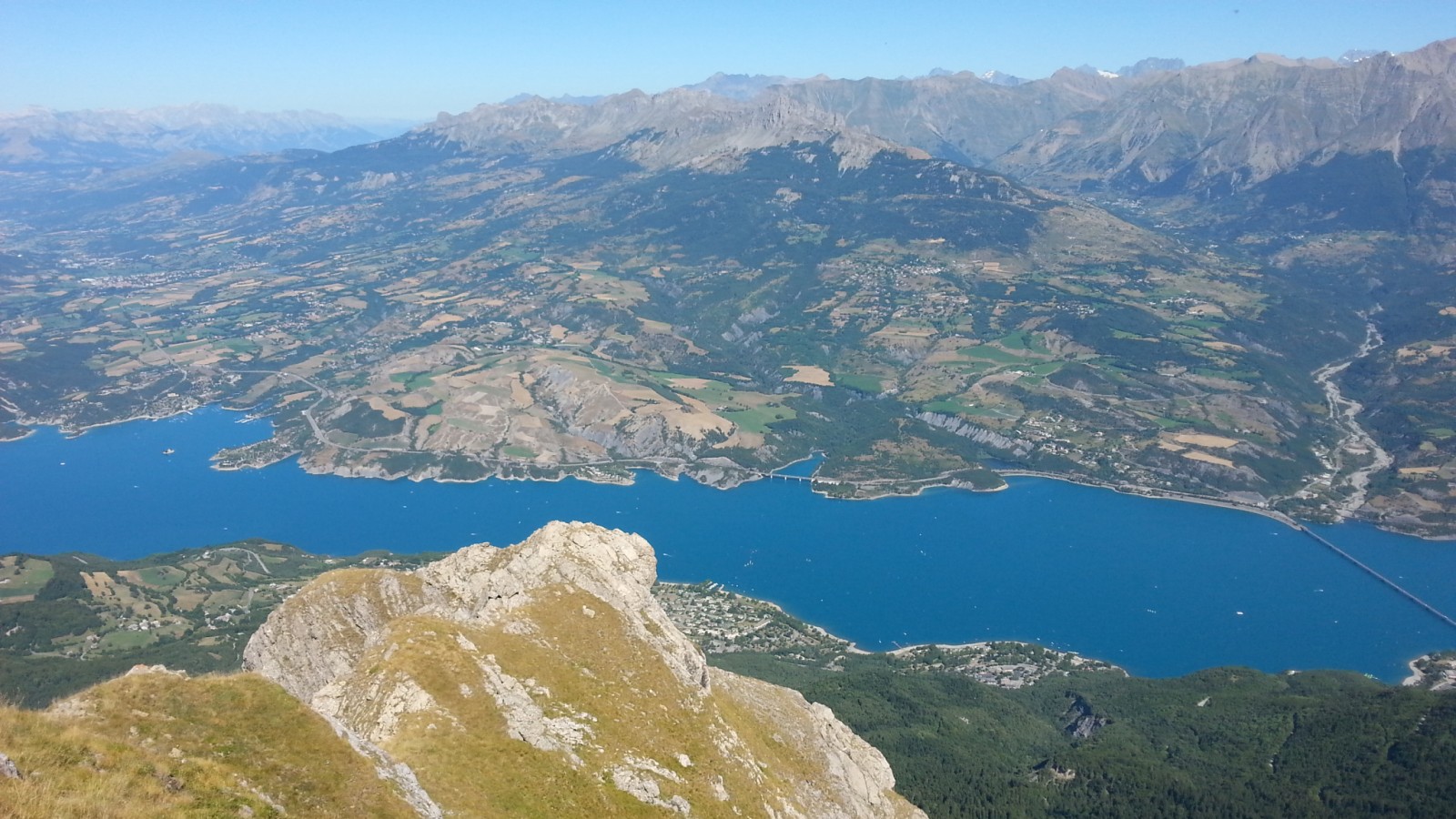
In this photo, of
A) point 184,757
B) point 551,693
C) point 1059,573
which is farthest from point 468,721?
point 1059,573

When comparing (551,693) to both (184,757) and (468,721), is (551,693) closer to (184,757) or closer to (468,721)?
(468,721)

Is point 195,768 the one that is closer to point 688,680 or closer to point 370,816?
point 370,816

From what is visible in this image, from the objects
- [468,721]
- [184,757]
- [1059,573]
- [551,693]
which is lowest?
[1059,573]

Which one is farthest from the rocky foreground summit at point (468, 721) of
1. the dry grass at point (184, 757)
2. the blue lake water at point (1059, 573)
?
the blue lake water at point (1059, 573)

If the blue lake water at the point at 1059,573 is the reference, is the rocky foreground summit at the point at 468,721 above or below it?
above

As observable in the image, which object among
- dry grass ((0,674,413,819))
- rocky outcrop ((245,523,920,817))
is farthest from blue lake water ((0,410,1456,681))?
dry grass ((0,674,413,819))

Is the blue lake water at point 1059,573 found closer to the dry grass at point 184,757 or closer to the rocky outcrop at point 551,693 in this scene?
the rocky outcrop at point 551,693
